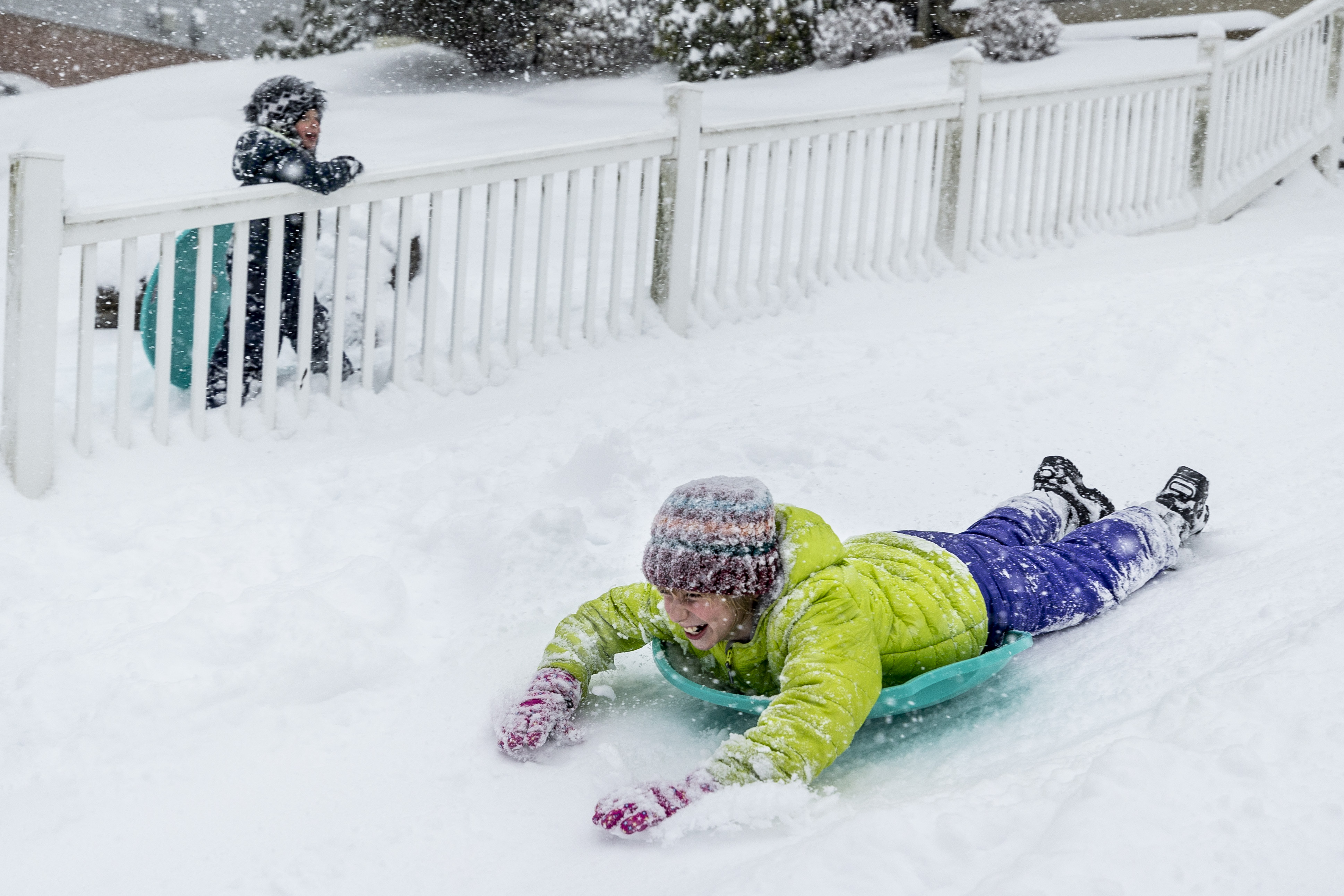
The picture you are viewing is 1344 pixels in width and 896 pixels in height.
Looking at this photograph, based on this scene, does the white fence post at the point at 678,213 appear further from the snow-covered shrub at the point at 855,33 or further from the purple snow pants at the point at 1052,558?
the snow-covered shrub at the point at 855,33

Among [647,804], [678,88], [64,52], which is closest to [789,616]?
[647,804]

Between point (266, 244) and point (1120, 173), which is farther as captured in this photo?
point (1120, 173)

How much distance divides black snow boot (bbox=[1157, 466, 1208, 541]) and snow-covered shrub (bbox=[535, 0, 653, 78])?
10.4 meters

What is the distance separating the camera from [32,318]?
12.4ft

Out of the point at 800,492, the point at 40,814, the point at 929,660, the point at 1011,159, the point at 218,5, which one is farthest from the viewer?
the point at 218,5

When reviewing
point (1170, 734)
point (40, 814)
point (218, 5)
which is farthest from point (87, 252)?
point (218, 5)

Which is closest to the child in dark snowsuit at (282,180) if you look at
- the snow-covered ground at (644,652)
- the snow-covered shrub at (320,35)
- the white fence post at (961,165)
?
the snow-covered ground at (644,652)

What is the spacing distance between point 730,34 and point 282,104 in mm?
8408

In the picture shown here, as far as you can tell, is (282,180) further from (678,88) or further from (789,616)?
(789,616)

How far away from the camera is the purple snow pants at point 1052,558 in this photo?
322 centimetres

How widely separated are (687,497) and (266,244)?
8.83ft

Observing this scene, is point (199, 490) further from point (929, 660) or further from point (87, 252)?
point (929, 660)

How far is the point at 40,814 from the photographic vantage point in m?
2.61

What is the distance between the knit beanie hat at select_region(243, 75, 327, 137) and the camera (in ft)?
16.1
